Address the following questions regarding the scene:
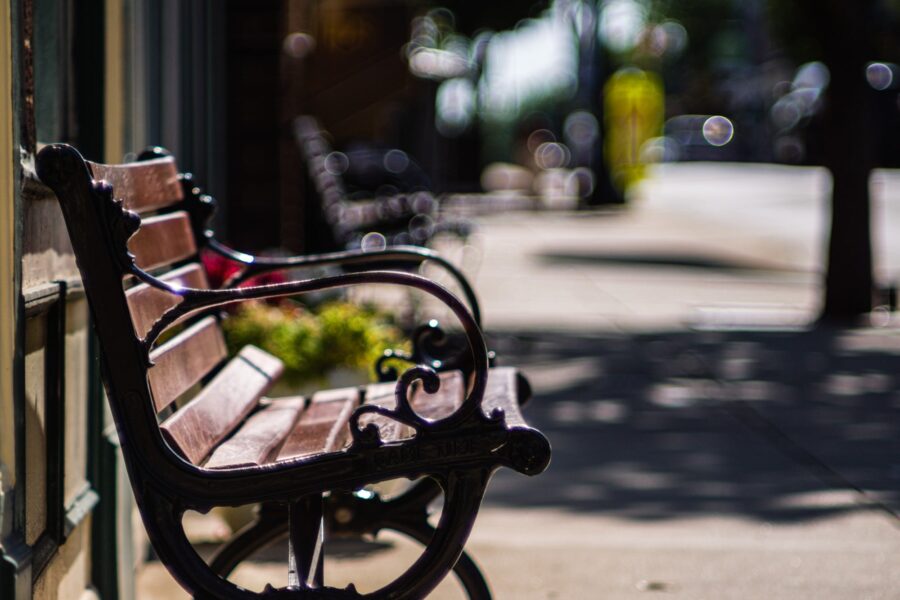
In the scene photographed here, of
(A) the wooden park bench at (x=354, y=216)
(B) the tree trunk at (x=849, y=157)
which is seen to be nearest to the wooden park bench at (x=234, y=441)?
(A) the wooden park bench at (x=354, y=216)

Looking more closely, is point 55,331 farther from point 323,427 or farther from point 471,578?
point 471,578

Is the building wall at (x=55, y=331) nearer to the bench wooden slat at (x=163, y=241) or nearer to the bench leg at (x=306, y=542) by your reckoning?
the bench wooden slat at (x=163, y=241)

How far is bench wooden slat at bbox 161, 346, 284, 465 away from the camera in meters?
2.90

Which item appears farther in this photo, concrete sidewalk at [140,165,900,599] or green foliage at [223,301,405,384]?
green foliage at [223,301,405,384]

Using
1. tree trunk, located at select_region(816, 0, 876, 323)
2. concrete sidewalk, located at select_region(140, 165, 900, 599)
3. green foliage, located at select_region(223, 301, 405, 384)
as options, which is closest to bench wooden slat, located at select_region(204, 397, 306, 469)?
concrete sidewalk, located at select_region(140, 165, 900, 599)

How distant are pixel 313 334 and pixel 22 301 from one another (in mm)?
2595

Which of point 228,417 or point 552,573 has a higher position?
point 228,417

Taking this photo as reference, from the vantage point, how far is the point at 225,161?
8.95 m

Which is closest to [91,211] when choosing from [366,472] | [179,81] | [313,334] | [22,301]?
[22,301]

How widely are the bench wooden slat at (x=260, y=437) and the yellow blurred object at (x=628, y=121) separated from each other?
97.7 ft

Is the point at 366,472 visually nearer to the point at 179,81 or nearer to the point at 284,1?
the point at 179,81

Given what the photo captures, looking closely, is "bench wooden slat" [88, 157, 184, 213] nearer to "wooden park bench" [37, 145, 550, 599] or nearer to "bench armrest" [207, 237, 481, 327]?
"wooden park bench" [37, 145, 550, 599]

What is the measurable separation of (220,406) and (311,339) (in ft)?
6.97

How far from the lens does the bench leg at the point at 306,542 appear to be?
3016 millimetres
